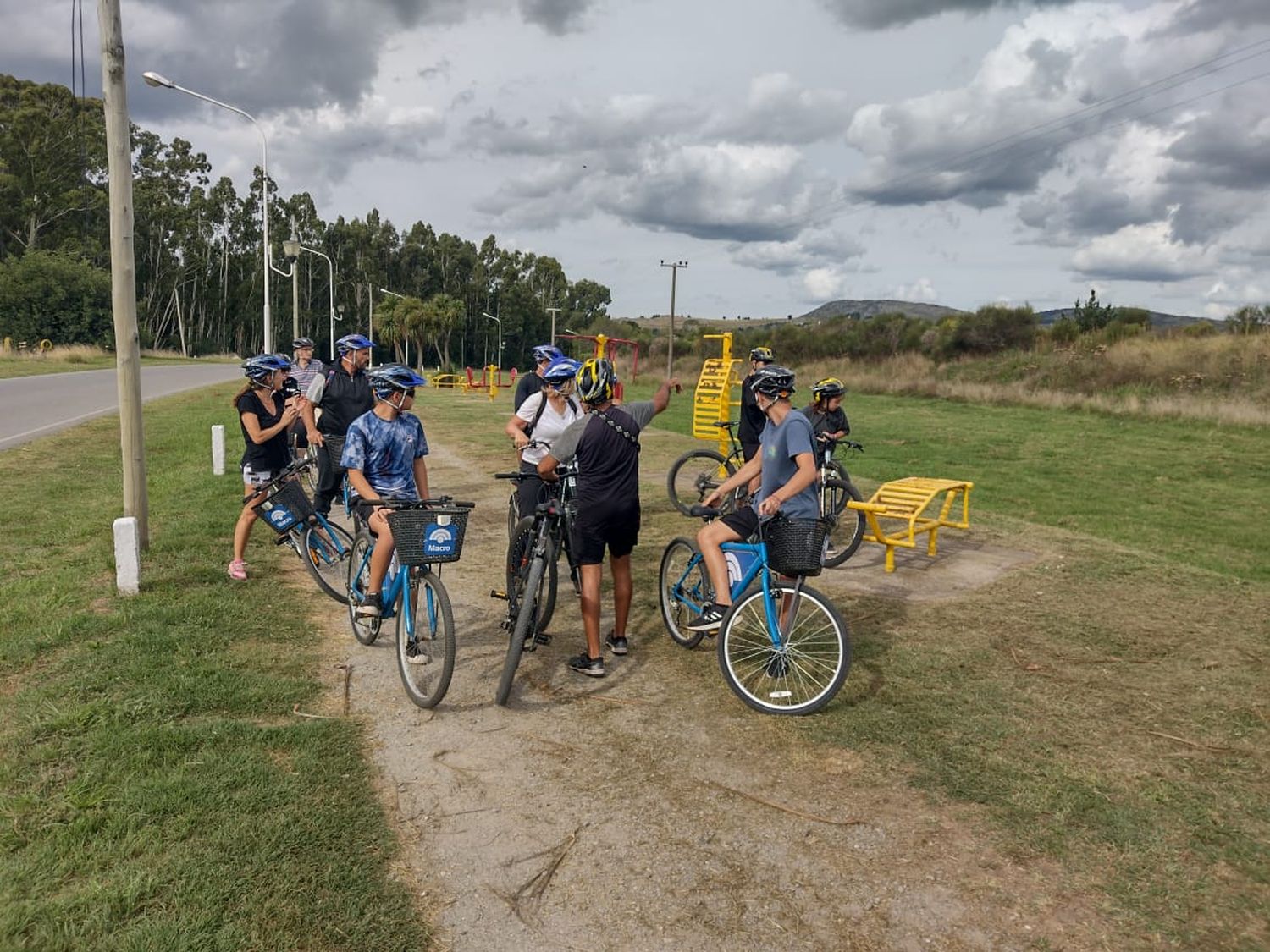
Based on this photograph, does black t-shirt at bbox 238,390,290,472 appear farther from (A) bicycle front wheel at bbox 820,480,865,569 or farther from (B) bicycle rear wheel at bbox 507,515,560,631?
(A) bicycle front wheel at bbox 820,480,865,569

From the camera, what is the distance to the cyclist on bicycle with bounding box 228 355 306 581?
6621 mm

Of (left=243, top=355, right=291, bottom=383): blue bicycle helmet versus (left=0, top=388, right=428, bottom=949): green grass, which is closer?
(left=0, top=388, right=428, bottom=949): green grass

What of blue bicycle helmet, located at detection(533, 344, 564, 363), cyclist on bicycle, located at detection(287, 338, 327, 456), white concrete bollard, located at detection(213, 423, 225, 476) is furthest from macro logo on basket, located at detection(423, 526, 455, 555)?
white concrete bollard, located at detection(213, 423, 225, 476)

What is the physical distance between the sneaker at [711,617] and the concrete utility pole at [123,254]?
14.4ft

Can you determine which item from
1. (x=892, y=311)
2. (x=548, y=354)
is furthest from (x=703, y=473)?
(x=892, y=311)

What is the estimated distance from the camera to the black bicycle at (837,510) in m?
8.11

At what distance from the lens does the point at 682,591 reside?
18.3ft

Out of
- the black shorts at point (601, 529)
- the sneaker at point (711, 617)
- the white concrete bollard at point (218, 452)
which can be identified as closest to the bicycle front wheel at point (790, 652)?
the sneaker at point (711, 617)

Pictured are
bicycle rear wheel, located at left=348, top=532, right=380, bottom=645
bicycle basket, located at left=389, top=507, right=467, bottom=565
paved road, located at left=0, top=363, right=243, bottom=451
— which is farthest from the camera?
paved road, located at left=0, top=363, right=243, bottom=451

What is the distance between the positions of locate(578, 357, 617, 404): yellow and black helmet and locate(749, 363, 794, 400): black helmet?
807 millimetres

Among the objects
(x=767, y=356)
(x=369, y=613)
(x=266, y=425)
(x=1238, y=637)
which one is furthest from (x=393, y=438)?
(x=1238, y=637)

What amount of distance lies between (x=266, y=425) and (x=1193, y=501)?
39.4 ft

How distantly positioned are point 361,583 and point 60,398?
20.9 m

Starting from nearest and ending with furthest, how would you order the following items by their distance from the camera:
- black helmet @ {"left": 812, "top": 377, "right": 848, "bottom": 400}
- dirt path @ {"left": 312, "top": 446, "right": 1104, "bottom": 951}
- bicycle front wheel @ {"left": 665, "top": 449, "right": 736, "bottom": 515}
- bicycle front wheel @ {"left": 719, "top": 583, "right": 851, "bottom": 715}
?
dirt path @ {"left": 312, "top": 446, "right": 1104, "bottom": 951} < bicycle front wheel @ {"left": 719, "top": 583, "right": 851, "bottom": 715} < black helmet @ {"left": 812, "top": 377, "right": 848, "bottom": 400} < bicycle front wheel @ {"left": 665, "top": 449, "right": 736, "bottom": 515}
